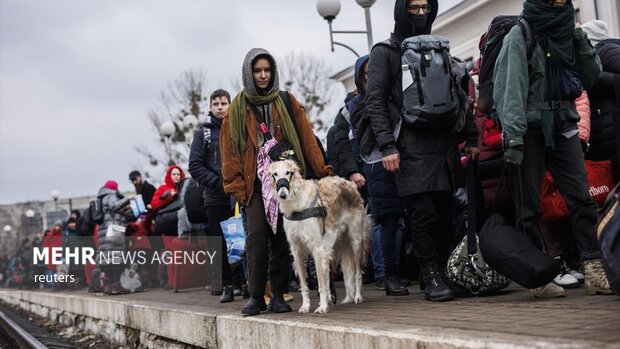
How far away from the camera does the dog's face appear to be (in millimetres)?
6289

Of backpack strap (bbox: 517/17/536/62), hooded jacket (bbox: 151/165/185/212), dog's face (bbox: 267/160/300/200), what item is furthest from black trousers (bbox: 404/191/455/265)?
hooded jacket (bbox: 151/165/185/212)

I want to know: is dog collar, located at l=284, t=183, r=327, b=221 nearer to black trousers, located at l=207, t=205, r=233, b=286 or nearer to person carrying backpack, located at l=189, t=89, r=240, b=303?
person carrying backpack, located at l=189, t=89, r=240, b=303

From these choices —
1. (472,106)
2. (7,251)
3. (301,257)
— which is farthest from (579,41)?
(7,251)

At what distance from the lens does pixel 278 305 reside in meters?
6.79

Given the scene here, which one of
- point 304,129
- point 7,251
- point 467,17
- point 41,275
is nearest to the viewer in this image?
point 304,129

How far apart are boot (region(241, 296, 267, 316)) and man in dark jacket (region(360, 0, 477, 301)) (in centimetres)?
139

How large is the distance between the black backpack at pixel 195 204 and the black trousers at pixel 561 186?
562cm

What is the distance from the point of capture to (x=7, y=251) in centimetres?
5122

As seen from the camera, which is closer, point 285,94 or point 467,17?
point 285,94

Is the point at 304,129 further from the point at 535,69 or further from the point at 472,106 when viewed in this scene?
the point at 535,69

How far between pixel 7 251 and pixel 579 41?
164 feet

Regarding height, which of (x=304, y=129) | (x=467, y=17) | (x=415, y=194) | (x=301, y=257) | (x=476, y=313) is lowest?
(x=476, y=313)

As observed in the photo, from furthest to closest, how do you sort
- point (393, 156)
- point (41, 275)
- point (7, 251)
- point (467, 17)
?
point (7, 251), point (467, 17), point (41, 275), point (393, 156)

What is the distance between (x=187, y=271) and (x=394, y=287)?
6.39 m
